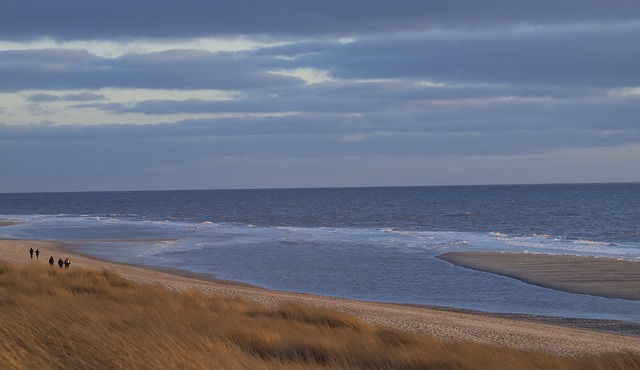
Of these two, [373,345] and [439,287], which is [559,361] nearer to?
[373,345]

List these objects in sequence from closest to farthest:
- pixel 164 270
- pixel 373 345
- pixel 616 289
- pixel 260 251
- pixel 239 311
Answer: pixel 373 345
pixel 239 311
pixel 616 289
pixel 164 270
pixel 260 251

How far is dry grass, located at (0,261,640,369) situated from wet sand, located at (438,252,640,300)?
1283 cm

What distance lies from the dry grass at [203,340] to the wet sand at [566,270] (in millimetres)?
12828

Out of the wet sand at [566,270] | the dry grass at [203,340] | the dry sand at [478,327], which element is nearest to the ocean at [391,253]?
the wet sand at [566,270]

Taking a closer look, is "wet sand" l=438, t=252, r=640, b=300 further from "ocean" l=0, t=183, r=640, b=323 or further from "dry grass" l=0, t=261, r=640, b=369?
"dry grass" l=0, t=261, r=640, b=369

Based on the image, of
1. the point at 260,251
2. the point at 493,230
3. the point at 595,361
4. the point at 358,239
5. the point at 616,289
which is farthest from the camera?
the point at 493,230

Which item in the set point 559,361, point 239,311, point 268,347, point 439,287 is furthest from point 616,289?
point 268,347

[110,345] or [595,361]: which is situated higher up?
[110,345]

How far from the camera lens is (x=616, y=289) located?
24.7 meters

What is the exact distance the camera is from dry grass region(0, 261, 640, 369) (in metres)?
Result: 6.45

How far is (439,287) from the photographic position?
1049 inches

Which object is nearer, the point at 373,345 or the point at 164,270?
the point at 373,345

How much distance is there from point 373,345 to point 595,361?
2.86m

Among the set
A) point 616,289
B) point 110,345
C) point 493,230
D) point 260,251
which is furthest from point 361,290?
point 493,230
